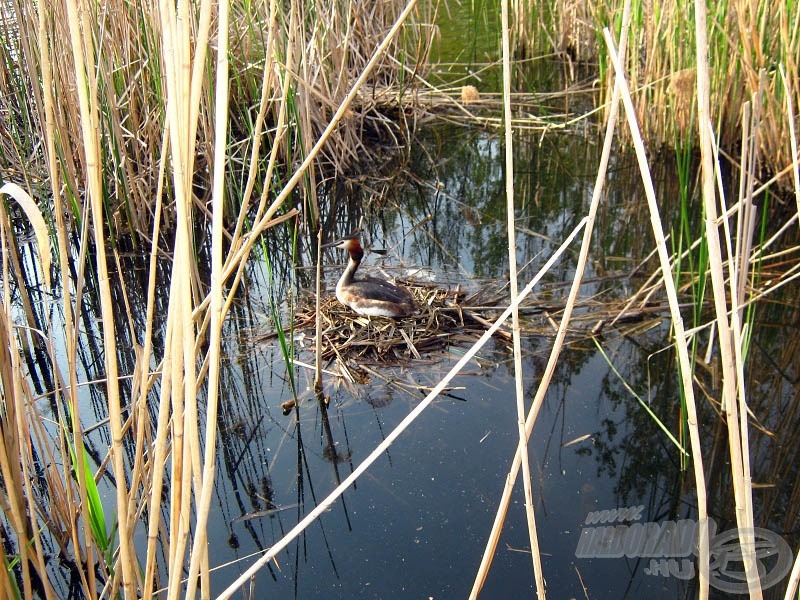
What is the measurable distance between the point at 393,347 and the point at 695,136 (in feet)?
10.5

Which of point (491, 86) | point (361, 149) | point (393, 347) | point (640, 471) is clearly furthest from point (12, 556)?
point (491, 86)

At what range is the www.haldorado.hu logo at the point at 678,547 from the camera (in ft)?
7.31

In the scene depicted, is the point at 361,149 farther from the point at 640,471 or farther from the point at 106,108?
the point at 640,471

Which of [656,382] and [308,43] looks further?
[308,43]

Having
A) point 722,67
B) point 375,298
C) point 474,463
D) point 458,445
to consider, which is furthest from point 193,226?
point 722,67

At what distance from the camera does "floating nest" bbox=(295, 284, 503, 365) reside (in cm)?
366

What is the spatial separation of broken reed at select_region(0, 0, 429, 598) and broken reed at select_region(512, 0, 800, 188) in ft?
6.10

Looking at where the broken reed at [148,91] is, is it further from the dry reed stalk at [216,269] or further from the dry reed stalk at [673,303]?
the dry reed stalk at [673,303]

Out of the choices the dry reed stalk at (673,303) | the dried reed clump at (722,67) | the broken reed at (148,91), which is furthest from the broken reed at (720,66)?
the dry reed stalk at (673,303)

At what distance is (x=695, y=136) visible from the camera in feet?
18.3

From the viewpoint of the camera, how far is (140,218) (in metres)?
4.75

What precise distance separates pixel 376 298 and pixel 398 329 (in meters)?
0.20

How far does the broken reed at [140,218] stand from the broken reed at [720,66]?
1859 millimetres

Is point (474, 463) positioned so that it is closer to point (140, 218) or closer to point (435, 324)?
point (435, 324)
